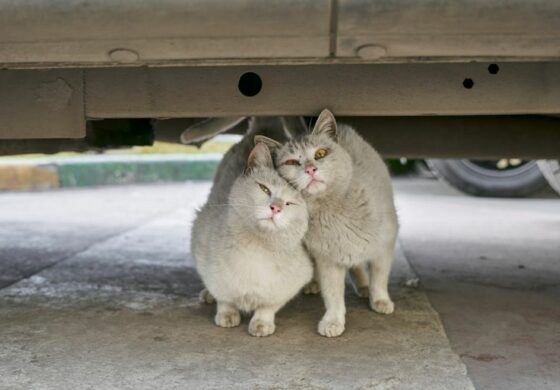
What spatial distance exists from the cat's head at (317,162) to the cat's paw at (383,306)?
18.4 inches

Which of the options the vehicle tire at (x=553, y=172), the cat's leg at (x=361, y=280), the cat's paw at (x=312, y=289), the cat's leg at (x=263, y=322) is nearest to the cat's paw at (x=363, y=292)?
the cat's leg at (x=361, y=280)

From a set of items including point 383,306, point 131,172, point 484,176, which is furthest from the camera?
point 131,172

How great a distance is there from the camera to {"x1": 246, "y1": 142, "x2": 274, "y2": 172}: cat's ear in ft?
6.19

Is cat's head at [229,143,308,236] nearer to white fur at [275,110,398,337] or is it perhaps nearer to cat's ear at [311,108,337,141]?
white fur at [275,110,398,337]

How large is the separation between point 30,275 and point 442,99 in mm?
1902

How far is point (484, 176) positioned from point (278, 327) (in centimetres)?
390

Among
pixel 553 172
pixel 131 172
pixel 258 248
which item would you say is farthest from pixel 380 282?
pixel 131 172

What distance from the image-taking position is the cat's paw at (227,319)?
1973 millimetres

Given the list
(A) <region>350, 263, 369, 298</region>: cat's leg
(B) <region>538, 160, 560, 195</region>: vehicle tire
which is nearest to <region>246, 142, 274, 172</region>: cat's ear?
(A) <region>350, 263, 369, 298</region>: cat's leg

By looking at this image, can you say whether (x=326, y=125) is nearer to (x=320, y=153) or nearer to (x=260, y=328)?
(x=320, y=153)

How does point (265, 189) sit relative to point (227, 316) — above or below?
above

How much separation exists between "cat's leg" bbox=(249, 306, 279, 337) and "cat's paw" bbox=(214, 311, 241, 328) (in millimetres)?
Answer: 71

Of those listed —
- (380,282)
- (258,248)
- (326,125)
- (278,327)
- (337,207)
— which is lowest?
(278,327)

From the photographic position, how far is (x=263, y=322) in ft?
6.27
